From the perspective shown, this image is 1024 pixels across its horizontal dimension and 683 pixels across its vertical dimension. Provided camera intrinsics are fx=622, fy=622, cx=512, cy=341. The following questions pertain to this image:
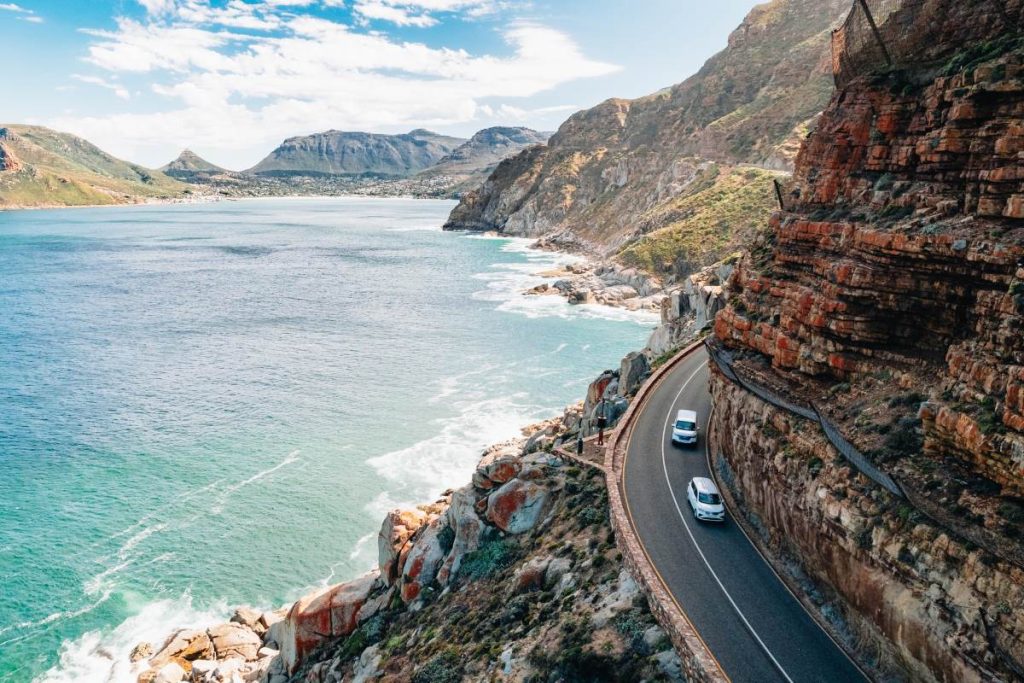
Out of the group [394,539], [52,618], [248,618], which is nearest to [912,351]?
[394,539]

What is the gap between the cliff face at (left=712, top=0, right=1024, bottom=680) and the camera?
1406cm

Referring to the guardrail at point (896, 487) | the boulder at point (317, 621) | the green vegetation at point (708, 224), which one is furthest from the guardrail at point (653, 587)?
the green vegetation at point (708, 224)

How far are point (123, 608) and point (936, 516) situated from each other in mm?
39265

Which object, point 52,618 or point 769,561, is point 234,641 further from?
point 769,561

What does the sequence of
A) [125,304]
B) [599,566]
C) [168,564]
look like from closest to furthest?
[599,566], [168,564], [125,304]

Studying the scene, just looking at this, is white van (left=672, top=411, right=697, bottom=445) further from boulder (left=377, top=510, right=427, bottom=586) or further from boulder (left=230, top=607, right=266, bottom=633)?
boulder (left=230, top=607, right=266, bottom=633)

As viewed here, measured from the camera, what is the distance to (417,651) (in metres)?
24.2

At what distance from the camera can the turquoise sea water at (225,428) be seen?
3631 centimetres

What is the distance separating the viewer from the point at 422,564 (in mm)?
29094

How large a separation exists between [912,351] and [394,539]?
24.2m

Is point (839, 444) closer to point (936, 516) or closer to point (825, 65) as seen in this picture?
point (936, 516)

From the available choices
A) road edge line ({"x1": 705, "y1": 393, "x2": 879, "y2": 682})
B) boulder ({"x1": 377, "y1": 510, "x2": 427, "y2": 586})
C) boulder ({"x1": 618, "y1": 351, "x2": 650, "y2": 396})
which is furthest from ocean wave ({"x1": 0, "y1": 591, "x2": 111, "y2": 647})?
road edge line ({"x1": 705, "y1": 393, "x2": 879, "y2": 682})

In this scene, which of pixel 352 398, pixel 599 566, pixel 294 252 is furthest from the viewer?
pixel 294 252

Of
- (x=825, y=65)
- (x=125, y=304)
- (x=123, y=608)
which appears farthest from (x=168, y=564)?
(x=825, y=65)
